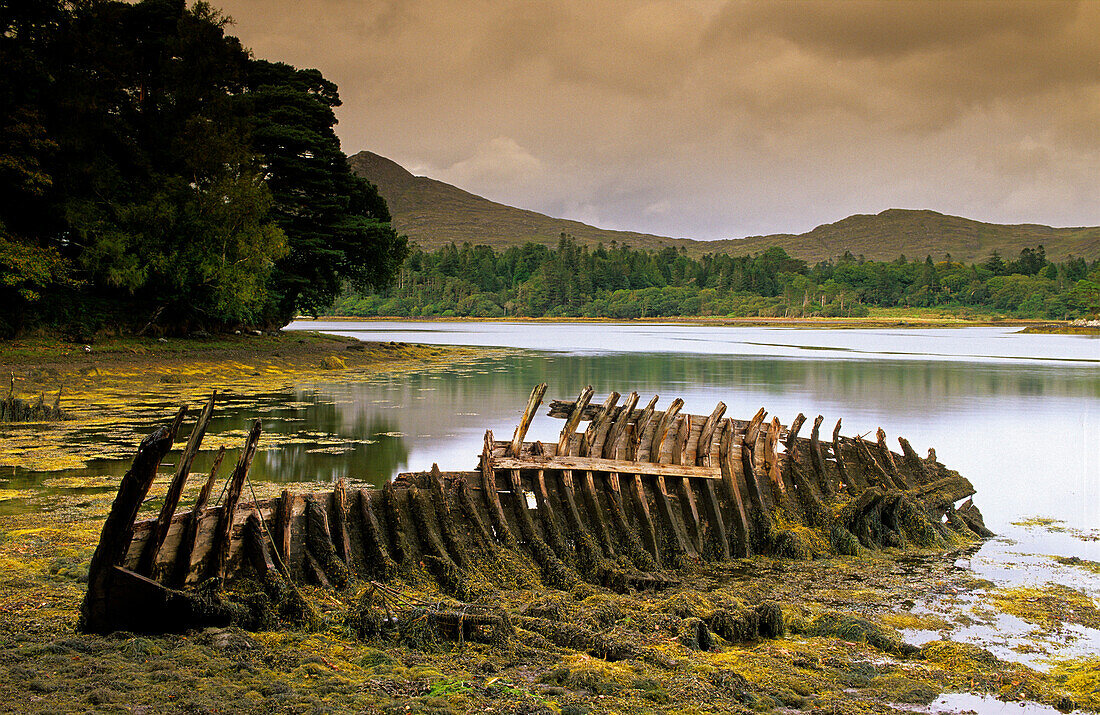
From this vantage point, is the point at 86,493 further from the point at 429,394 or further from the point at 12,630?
the point at 429,394

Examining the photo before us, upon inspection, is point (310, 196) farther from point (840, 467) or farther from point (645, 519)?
point (645, 519)

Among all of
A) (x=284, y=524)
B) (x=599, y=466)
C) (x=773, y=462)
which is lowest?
(x=773, y=462)

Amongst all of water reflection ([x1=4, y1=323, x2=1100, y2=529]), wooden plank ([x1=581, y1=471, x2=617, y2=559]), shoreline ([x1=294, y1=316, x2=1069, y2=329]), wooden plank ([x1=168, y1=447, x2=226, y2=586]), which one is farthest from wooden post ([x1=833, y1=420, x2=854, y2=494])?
shoreline ([x1=294, y1=316, x2=1069, y2=329])

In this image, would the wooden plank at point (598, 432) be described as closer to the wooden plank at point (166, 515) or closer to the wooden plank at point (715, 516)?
the wooden plank at point (715, 516)

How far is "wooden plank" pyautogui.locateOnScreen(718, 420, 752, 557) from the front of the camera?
428 inches

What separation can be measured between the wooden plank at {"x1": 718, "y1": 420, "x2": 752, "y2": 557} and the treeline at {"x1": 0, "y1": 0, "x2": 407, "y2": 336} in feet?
87.2

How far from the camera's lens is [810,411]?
28.2 meters

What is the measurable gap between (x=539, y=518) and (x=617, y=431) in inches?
63.0

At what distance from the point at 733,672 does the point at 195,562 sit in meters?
4.71

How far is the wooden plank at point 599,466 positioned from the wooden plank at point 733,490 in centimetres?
24

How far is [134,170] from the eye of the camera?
37094mm

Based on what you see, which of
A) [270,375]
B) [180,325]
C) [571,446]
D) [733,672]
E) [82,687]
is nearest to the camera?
[82,687]

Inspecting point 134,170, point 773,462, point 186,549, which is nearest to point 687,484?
point 773,462

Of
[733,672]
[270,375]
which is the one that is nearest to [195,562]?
[733,672]
